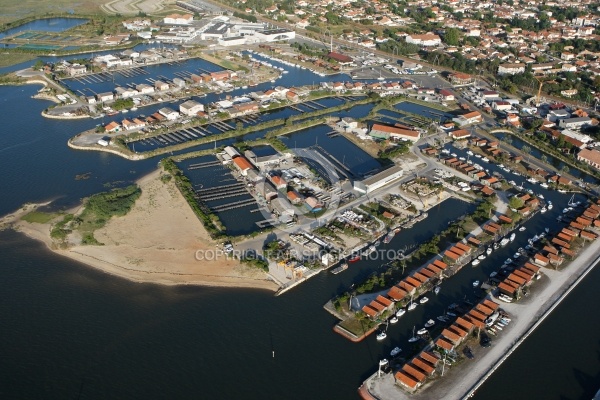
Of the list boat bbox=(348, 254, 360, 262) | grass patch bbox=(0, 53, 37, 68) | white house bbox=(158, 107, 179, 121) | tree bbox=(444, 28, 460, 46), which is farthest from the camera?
tree bbox=(444, 28, 460, 46)

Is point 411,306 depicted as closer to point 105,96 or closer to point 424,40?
point 105,96

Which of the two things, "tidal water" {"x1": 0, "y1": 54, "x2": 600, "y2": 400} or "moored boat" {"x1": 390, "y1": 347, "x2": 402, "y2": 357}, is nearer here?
"tidal water" {"x1": 0, "y1": 54, "x2": 600, "y2": 400}

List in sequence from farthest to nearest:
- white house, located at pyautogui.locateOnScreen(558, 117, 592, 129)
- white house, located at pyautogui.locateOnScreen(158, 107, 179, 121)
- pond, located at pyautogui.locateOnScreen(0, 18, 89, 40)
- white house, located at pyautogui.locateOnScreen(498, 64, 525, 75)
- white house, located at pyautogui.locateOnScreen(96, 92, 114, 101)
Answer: pond, located at pyautogui.locateOnScreen(0, 18, 89, 40) → white house, located at pyautogui.locateOnScreen(498, 64, 525, 75) → white house, located at pyautogui.locateOnScreen(96, 92, 114, 101) → white house, located at pyautogui.locateOnScreen(158, 107, 179, 121) → white house, located at pyautogui.locateOnScreen(558, 117, 592, 129)

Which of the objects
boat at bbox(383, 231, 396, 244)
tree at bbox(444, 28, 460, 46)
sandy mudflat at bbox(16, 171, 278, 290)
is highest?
tree at bbox(444, 28, 460, 46)

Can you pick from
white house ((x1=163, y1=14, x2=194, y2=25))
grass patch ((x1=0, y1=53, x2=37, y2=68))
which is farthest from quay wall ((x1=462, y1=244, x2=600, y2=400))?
white house ((x1=163, y1=14, x2=194, y2=25))

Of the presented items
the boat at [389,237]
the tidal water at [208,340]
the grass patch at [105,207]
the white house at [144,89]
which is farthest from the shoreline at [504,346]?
the white house at [144,89]

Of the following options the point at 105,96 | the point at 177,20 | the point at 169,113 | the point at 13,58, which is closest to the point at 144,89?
the point at 105,96

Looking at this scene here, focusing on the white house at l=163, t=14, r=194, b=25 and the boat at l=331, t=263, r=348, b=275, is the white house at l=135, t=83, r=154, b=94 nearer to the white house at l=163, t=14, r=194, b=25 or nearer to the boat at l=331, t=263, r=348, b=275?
the white house at l=163, t=14, r=194, b=25
